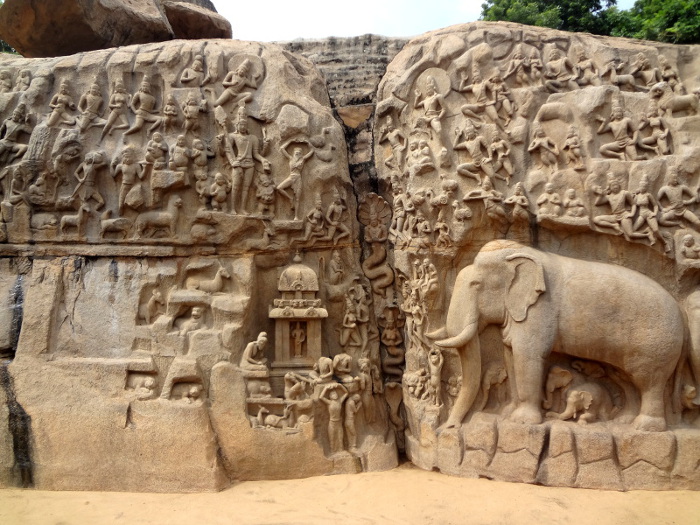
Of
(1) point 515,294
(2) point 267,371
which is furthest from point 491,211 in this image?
(2) point 267,371

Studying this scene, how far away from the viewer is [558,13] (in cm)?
1382

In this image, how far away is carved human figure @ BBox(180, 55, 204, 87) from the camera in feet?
22.2

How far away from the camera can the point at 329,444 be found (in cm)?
621

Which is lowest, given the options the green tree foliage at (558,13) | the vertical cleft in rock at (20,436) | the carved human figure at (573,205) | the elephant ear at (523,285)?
the vertical cleft in rock at (20,436)

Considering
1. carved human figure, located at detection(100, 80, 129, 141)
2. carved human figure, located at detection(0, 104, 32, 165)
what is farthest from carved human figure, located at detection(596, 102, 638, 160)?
carved human figure, located at detection(0, 104, 32, 165)

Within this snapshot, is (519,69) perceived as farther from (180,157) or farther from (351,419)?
(351,419)

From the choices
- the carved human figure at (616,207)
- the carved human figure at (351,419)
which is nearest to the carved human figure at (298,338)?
the carved human figure at (351,419)

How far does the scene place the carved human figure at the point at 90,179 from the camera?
652 cm

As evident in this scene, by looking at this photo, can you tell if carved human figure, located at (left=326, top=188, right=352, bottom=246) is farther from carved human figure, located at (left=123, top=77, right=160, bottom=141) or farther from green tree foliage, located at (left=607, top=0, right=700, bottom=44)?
green tree foliage, located at (left=607, top=0, right=700, bottom=44)

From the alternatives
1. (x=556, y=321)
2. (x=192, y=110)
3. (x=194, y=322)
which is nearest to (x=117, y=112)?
(x=192, y=110)

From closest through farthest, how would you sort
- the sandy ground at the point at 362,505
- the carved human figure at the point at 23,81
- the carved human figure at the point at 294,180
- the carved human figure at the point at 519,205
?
the sandy ground at the point at 362,505 < the carved human figure at the point at 519,205 < the carved human figure at the point at 294,180 < the carved human figure at the point at 23,81

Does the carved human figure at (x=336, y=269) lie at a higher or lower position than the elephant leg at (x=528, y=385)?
higher

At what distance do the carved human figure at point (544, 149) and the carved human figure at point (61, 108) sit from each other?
563cm

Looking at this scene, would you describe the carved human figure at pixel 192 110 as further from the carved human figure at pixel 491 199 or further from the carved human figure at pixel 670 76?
the carved human figure at pixel 670 76
